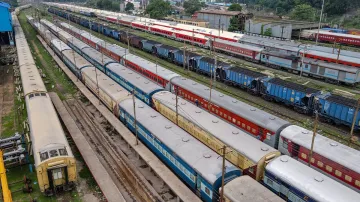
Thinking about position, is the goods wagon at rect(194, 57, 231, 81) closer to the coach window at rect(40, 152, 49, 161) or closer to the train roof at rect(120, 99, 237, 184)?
the train roof at rect(120, 99, 237, 184)

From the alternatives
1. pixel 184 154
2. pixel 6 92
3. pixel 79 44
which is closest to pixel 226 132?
Answer: pixel 184 154

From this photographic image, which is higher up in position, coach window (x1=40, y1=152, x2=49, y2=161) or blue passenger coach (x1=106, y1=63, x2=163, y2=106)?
blue passenger coach (x1=106, y1=63, x2=163, y2=106)

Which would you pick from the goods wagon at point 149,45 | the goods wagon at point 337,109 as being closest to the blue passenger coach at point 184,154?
the goods wagon at point 337,109

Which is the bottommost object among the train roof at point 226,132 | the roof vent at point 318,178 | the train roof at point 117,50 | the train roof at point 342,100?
the roof vent at point 318,178

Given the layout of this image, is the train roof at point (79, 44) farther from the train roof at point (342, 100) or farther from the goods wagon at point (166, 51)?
the train roof at point (342, 100)

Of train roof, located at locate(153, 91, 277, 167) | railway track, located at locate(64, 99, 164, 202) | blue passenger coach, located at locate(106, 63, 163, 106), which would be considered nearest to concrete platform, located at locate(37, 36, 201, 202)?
railway track, located at locate(64, 99, 164, 202)

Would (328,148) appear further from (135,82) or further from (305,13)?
(305,13)
